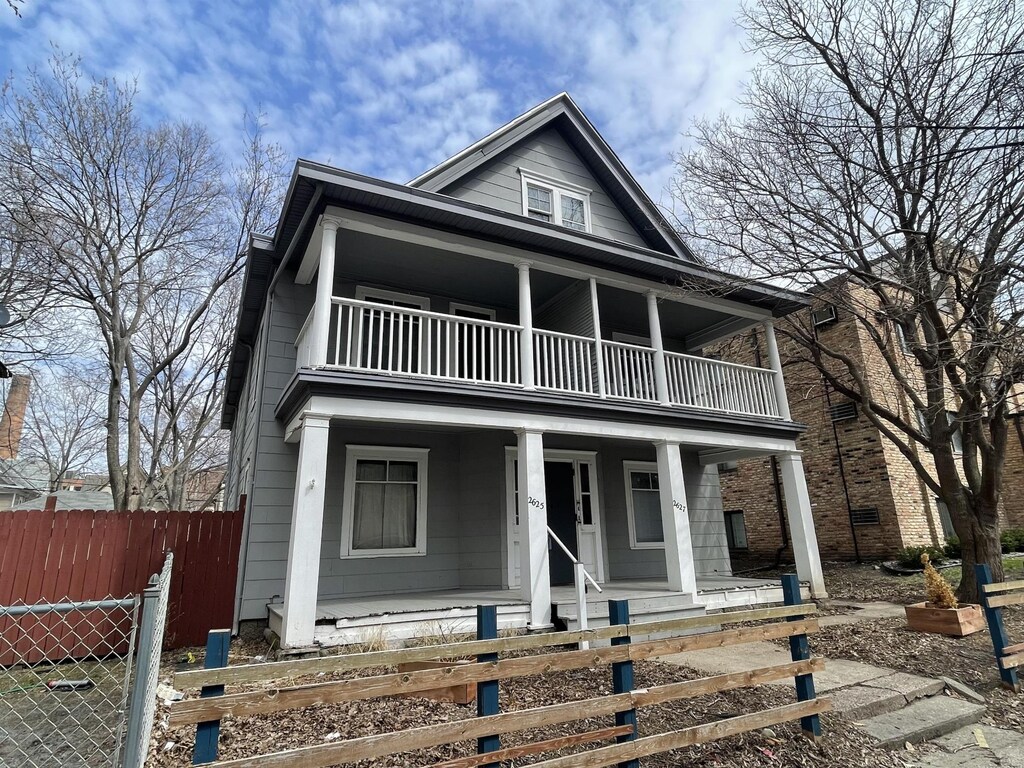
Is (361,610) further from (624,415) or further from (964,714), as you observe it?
(964,714)

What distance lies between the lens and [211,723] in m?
2.40

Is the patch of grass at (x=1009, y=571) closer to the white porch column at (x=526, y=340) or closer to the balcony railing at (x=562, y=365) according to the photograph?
the balcony railing at (x=562, y=365)

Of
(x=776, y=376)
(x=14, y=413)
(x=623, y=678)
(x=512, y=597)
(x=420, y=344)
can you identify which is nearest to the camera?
(x=623, y=678)

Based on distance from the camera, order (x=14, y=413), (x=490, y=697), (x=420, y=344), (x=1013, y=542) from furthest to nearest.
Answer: (x=14, y=413)
(x=1013, y=542)
(x=420, y=344)
(x=490, y=697)

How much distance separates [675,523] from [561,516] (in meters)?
2.32

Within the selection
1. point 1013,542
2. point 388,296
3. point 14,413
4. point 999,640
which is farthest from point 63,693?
point 14,413

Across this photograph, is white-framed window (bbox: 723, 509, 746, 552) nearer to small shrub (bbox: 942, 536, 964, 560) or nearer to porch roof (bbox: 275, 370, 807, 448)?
small shrub (bbox: 942, 536, 964, 560)

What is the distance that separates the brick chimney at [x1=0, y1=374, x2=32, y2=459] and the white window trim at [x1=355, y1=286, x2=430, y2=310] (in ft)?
47.6

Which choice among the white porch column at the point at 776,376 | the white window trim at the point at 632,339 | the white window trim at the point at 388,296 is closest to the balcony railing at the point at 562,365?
the white window trim at the point at 388,296

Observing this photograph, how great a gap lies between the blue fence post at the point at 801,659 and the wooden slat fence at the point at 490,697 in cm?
1

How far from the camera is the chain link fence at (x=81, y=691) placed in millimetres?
2367

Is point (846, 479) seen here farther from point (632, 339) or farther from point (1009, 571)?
point (632, 339)

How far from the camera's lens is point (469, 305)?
10406 millimetres

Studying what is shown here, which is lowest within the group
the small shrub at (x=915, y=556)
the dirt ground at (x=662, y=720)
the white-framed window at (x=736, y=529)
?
the dirt ground at (x=662, y=720)
